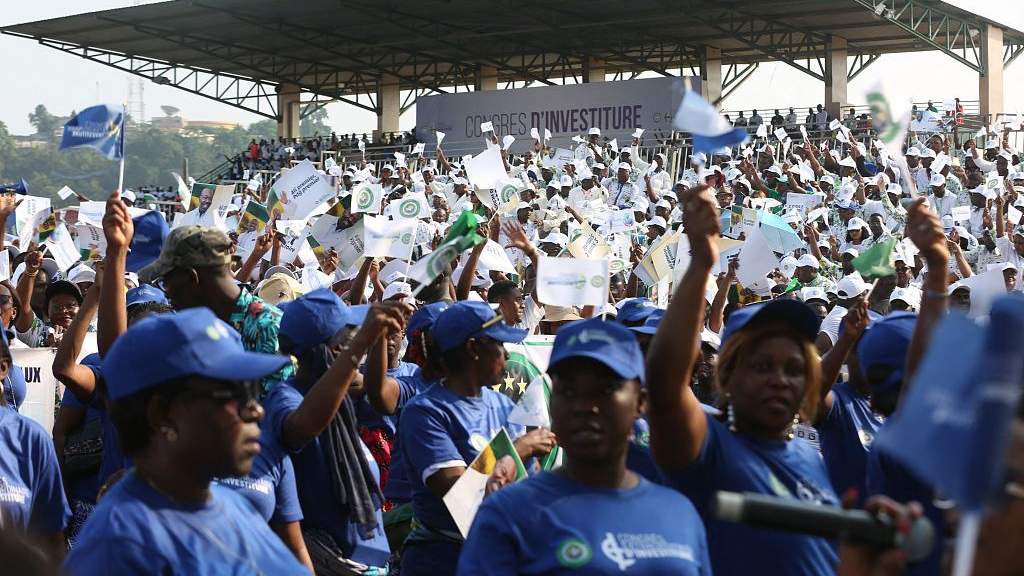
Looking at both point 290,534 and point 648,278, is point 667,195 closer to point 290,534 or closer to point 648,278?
point 648,278

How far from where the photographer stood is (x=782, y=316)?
10.9 feet

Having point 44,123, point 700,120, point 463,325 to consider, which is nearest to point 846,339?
point 463,325

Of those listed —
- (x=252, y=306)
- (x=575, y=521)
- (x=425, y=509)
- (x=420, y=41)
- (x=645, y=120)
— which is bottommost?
(x=425, y=509)

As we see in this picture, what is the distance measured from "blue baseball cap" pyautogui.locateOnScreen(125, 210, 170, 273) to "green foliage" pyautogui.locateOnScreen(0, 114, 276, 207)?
0.25 meters

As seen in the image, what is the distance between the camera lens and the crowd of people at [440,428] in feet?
8.36

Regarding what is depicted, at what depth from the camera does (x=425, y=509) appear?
4305 millimetres

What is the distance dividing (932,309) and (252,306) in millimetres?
2143

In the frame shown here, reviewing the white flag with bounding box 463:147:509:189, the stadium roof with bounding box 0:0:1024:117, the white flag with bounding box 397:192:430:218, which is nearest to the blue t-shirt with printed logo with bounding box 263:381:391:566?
the white flag with bounding box 397:192:430:218

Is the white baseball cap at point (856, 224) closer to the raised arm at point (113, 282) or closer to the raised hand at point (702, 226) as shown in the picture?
the raised arm at point (113, 282)

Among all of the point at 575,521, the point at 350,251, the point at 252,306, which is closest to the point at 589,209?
the point at 350,251

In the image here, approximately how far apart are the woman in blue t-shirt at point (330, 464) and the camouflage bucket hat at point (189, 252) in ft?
1.00

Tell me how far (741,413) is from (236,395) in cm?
128

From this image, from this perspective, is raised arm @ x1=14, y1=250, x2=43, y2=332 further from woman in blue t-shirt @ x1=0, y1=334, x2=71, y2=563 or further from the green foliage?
woman in blue t-shirt @ x1=0, y1=334, x2=71, y2=563

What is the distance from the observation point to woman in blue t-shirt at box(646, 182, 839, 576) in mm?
2984
